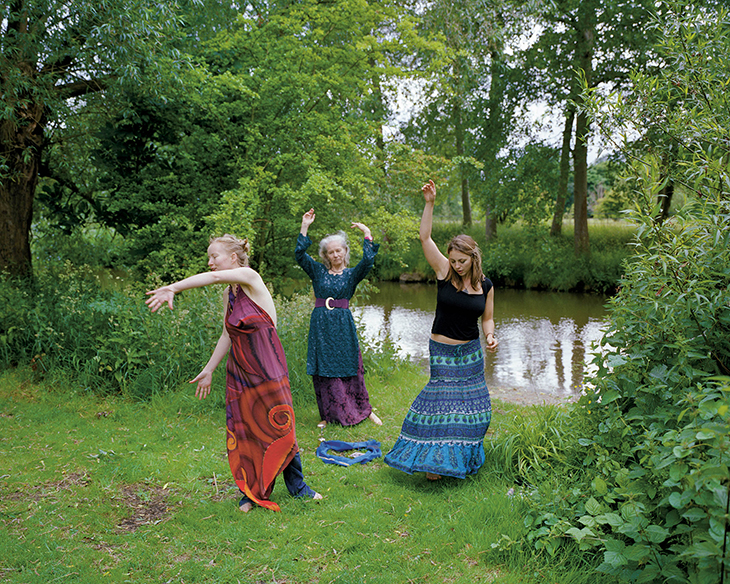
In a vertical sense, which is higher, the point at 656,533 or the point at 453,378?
the point at 453,378

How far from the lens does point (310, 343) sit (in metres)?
6.10

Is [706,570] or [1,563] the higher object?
[706,570]

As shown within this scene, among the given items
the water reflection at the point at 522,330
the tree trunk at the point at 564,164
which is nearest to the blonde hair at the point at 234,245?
the water reflection at the point at 522,330

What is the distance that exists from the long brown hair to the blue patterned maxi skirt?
1.58 feet

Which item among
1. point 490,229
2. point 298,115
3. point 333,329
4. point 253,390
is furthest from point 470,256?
point 490,229

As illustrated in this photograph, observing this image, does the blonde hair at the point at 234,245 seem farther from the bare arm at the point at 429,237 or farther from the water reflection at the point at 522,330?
the water reflection at the point at 522,330

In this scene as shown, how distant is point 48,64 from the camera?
25.9 ft

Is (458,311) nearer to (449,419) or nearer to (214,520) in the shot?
(449,419)

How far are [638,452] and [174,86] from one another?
7.80 m

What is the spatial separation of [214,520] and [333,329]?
2511 millimetres

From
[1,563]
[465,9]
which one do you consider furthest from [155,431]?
[465,9]

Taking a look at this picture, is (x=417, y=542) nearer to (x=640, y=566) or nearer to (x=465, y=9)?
(x=640, y=566)

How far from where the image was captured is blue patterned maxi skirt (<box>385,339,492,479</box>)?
4254 millimetres

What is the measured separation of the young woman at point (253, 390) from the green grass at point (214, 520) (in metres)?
0.31
